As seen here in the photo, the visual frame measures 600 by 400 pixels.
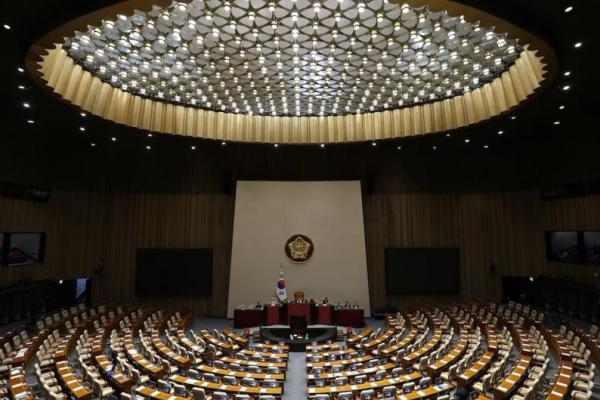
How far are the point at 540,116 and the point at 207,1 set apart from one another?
549 inches

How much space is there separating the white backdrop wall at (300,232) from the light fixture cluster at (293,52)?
6.64 meters

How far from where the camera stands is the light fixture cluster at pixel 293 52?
1141 cm

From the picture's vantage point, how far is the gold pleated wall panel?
1404cm

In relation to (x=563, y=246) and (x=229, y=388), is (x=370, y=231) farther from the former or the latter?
(x=229, y=388)

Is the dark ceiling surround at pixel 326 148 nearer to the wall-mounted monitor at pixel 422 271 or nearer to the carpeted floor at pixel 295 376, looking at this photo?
the wall-mounted monitor at pixel 422 271

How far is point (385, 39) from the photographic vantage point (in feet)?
42.0

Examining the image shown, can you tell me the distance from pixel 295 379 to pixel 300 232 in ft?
36.5

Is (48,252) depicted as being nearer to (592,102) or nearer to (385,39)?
(385,39)

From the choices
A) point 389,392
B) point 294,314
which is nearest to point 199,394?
point 389,392

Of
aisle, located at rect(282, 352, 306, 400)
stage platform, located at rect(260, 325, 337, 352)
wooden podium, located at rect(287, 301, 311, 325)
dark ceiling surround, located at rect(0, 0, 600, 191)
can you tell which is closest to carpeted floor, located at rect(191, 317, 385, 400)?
aisle, located at rect(282, 352, 306, 400)

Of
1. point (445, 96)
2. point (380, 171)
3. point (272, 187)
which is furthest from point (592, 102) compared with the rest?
point (272, 187)

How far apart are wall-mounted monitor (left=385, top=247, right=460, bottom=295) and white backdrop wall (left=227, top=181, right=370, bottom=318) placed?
5.91ft

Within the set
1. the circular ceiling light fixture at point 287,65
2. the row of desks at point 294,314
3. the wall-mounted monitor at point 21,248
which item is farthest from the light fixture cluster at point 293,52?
the row of desks at point 294,314

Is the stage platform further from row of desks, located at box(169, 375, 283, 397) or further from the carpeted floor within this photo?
row of desks, located at box(169, 375, 283, 397)
